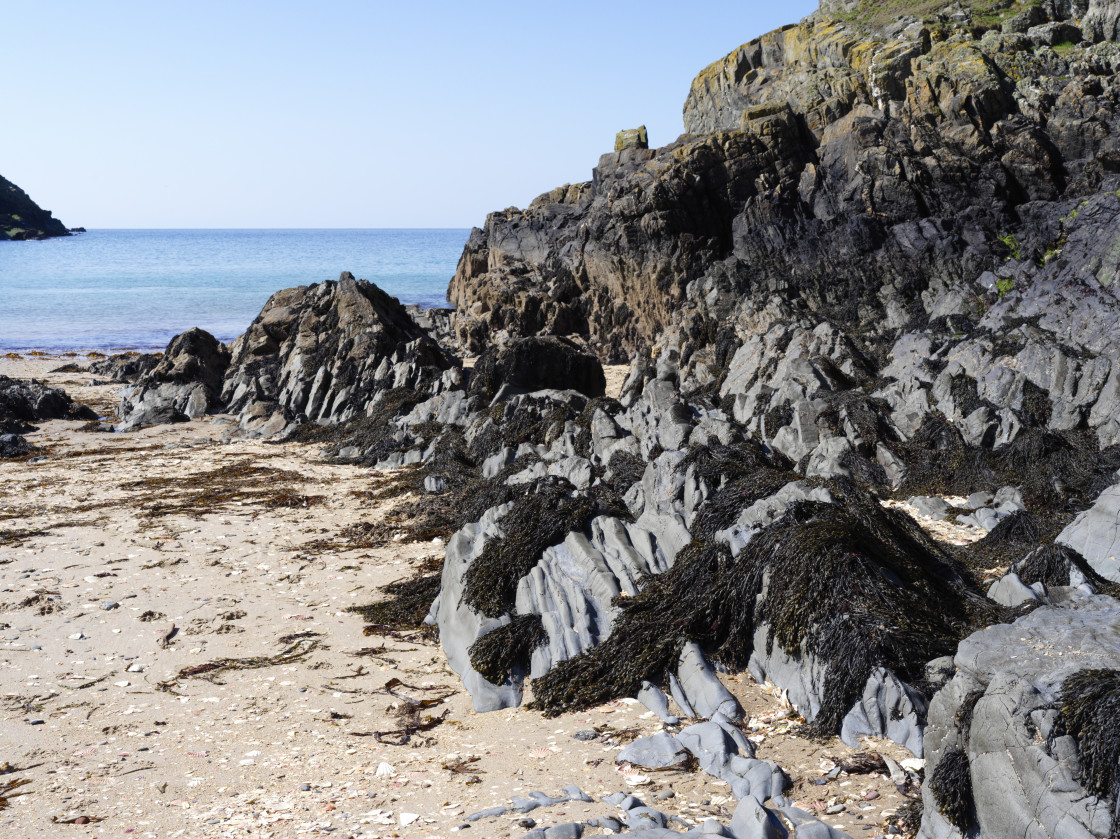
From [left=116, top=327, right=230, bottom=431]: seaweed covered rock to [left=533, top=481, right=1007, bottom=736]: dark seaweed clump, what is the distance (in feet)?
67.9

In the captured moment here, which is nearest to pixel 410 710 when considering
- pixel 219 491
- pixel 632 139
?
pixel 219 491

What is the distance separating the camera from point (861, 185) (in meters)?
30.6

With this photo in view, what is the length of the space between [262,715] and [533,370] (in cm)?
1511

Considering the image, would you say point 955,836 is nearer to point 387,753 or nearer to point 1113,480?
point 387,753

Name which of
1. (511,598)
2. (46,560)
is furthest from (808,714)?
(46,560)

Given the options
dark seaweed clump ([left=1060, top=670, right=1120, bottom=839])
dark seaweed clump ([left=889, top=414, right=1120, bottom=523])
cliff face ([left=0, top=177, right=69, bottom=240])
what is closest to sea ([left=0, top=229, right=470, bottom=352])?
cliff face ([left=0, top=177, right=69, bottom=240])

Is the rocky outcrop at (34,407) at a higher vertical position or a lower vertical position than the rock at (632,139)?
lower

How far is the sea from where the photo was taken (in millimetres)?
51344

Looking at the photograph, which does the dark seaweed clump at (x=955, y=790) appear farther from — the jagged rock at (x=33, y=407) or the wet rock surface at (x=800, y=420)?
the jagged rock at (x=33, y=407)

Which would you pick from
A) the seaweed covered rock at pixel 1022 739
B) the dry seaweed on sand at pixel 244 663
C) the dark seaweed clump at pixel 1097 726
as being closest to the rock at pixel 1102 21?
the seaweed covered rock at pixel 1022 739

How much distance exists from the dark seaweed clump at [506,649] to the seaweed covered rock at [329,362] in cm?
1506

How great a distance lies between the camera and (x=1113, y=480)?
11969 millimetres

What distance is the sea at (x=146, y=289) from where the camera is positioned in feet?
168

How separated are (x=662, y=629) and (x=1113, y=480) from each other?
8522mm
